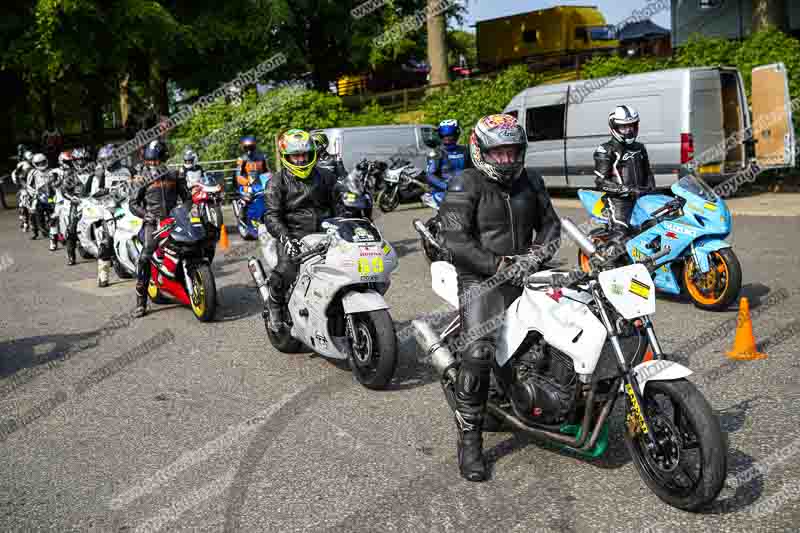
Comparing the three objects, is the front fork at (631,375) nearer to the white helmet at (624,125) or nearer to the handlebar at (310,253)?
the handlebar at (310,253)

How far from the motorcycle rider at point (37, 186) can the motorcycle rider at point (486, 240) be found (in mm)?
13619

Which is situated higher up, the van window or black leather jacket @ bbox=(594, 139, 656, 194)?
the van window

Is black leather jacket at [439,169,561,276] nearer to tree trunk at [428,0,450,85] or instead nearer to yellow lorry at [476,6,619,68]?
tree trunk at [428,0,450,85]

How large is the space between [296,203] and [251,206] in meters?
8.10

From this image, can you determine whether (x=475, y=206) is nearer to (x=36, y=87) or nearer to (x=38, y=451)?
(x=38, y=451)

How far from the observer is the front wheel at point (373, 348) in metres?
5.98

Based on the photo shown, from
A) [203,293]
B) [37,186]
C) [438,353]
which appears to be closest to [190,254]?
[203,293]

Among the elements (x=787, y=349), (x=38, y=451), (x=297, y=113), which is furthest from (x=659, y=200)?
(x=297, y=113)

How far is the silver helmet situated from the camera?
457 cm

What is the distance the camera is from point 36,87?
3859 cm

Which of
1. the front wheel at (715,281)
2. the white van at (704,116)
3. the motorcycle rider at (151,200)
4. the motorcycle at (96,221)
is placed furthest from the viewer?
the white van at (704,116)

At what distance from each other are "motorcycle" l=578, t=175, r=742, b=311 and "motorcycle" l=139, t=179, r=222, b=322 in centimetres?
390

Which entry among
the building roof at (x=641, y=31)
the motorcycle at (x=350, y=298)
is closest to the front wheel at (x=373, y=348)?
the motorcycle at (x=350, y=298)

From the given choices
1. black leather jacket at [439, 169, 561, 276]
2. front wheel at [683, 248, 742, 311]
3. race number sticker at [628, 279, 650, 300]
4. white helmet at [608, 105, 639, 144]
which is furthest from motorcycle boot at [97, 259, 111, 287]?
race number sticker at [628, 279, 650, 300]
